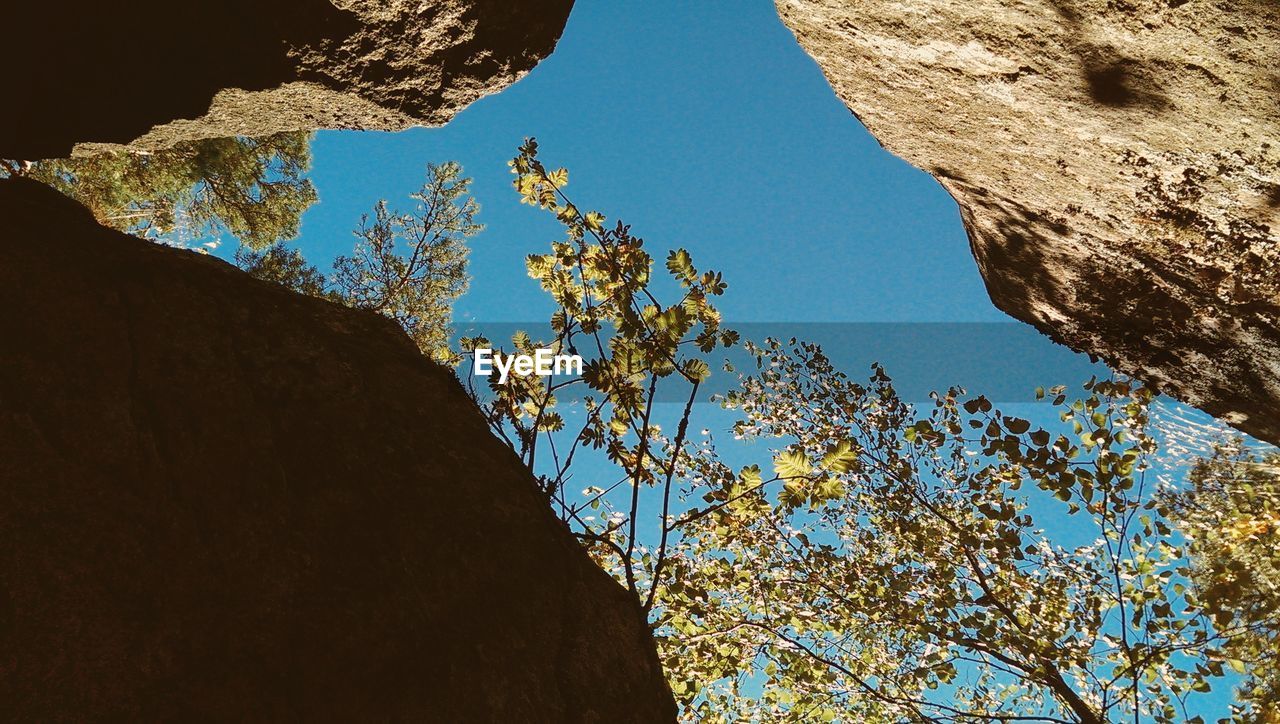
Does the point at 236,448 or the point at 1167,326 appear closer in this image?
the point at 236,448

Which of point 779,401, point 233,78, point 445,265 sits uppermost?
point 445,265

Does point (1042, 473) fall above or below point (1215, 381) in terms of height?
below

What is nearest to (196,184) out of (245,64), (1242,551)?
(245,64)

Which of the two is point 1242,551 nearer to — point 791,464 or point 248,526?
point 791,464

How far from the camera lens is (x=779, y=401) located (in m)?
9.48

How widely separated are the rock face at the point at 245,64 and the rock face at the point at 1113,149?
205 centimetres

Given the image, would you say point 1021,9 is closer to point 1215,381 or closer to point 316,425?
Result: point 1215,381

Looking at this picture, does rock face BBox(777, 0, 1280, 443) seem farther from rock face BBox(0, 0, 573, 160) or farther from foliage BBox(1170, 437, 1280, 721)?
rock face BBox(0, 0, 573, 160)

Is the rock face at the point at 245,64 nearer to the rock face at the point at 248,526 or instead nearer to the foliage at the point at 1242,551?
the rock face at the point at 248,526

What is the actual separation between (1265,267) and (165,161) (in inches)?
476

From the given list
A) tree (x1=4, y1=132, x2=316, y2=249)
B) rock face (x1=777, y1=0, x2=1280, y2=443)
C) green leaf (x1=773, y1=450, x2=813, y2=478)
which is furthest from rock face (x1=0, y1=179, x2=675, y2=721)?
tree (x1=4, y1=132, x2=316, y2=249)

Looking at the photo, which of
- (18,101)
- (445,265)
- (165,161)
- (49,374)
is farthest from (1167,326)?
(165,161)

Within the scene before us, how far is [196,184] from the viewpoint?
34.1 ft

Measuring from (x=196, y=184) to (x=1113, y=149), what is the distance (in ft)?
38.0
